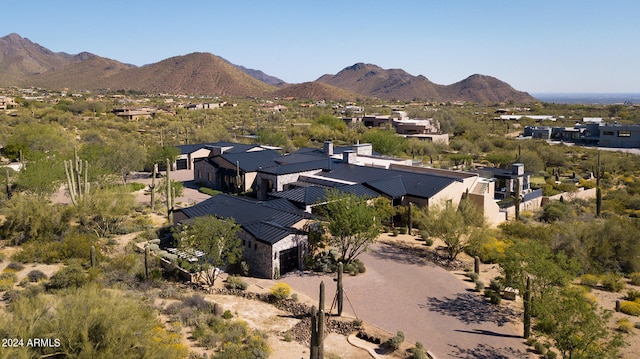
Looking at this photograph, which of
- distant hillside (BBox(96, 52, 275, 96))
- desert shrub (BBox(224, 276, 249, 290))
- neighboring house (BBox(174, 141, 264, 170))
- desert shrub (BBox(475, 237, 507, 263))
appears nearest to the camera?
desert shrub (BBox(224, 276, 249, 290))

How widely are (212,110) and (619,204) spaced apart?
7589cm

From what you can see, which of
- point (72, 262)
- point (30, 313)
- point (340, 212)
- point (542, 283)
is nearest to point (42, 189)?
point (72, 262)

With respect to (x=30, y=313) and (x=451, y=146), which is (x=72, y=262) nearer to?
(x=30, y=313)

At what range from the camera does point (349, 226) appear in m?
23.5

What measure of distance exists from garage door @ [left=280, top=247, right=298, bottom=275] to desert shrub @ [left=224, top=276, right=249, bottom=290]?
2.18 meters

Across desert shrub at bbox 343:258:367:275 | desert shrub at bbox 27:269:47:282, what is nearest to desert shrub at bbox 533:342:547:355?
desert shrub at bbox 343:258:367:275

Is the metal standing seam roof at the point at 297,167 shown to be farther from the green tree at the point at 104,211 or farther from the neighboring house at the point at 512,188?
the neighboring house at the point at 512,188

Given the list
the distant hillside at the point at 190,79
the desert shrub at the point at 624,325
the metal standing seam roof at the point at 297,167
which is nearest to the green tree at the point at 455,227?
the desert shrub at the point at 624,325

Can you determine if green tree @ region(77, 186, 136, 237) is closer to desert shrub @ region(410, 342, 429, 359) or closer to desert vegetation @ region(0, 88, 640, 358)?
desert vegetation @ region(0, 88, 640, 358)

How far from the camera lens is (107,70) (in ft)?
621

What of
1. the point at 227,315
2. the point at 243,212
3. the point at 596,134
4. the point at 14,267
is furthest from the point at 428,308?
the point at 596,134

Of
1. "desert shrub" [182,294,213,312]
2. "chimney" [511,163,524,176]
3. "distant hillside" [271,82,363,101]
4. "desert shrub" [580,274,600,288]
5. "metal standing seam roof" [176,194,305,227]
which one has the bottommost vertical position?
"desert shrub" [580,274,600,288]

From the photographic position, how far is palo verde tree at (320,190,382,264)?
2367 centimetres

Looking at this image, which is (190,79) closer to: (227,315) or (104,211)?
(104,211)
